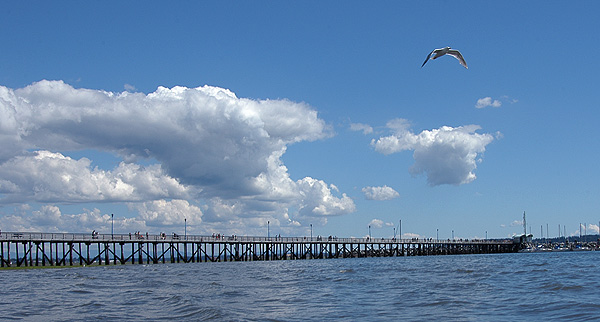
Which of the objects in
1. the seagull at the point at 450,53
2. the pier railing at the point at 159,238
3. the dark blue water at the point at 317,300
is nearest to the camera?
the dark blue water at the point at 317,300

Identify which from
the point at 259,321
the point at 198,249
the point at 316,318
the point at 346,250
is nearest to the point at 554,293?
the point at 316,318

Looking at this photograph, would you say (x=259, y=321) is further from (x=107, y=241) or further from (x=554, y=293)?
(x=107, y=241)

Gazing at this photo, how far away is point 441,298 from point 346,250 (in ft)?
282

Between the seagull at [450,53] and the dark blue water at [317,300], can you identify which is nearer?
the dark blue water at [317,300]

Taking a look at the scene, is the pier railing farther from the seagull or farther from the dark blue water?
the seagull

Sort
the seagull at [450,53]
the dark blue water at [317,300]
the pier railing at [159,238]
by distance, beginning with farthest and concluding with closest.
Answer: the pier railing at [159,238]
the seagull at [450,53]
the dark blue water at [317,300]

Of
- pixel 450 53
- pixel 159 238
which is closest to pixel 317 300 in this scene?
pixel 450 53

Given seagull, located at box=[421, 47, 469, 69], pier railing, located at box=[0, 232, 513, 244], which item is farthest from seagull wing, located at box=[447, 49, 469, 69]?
pier railing, located at box=[0, 232, 513, 244]

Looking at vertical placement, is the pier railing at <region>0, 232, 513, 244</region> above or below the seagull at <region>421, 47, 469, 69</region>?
below

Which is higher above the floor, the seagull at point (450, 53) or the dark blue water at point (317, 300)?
the seagull at point (450, 53)

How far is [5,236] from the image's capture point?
58.9 metres

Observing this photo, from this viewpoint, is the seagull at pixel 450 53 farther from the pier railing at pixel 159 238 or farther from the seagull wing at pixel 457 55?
the pier railing at pixel 159 238

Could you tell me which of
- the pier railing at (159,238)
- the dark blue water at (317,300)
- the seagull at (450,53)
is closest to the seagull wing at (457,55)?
the seagull at (450,53)

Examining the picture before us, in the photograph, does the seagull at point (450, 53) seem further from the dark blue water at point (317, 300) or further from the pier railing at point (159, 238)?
the pier railing at point (159, 238)
